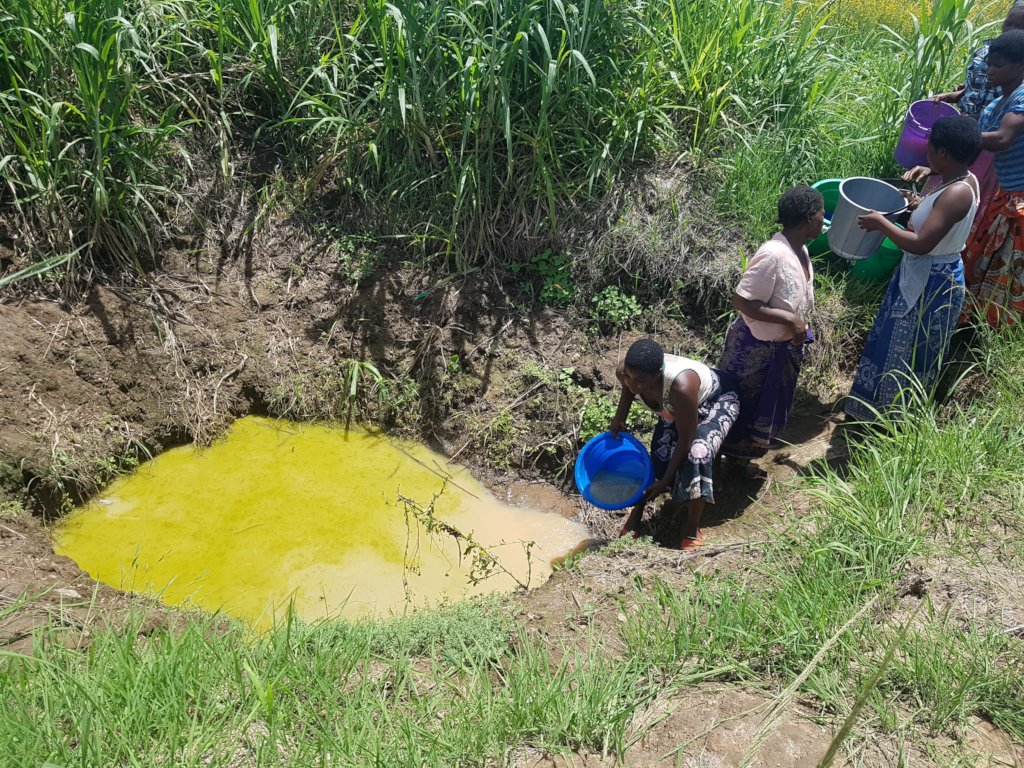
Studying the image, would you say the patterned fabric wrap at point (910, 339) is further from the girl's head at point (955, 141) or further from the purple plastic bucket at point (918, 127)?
the purple plastic bucket at point (918, 127)

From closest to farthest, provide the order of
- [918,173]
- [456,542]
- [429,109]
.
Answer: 1. [456,542]
2. [918,173]
3. [429,109]

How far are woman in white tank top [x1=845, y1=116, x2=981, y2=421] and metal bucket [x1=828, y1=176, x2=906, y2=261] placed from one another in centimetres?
25

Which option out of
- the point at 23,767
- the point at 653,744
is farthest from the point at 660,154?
the point at 23,767

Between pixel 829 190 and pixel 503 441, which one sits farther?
pixel 829 190

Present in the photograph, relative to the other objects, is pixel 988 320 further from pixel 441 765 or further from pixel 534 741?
pixel 441 765

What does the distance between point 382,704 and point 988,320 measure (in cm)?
296

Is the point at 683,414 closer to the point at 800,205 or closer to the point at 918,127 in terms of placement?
the point at 800,205

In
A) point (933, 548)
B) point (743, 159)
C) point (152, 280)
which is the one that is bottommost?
point (152, 280)

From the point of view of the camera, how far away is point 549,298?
4184mm

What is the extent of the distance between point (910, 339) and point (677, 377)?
104cm

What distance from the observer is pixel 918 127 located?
3.82 metres

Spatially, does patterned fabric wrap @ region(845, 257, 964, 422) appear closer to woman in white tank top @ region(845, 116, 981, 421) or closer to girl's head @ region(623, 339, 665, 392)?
woman in white tank top @ region(845, 116, 981, 421)

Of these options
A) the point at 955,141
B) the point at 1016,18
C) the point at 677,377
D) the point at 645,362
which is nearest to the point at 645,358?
the point at 645,362

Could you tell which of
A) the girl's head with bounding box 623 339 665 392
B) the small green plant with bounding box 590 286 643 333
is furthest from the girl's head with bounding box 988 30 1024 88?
the girl's head with bounding box 623 339 665 392
